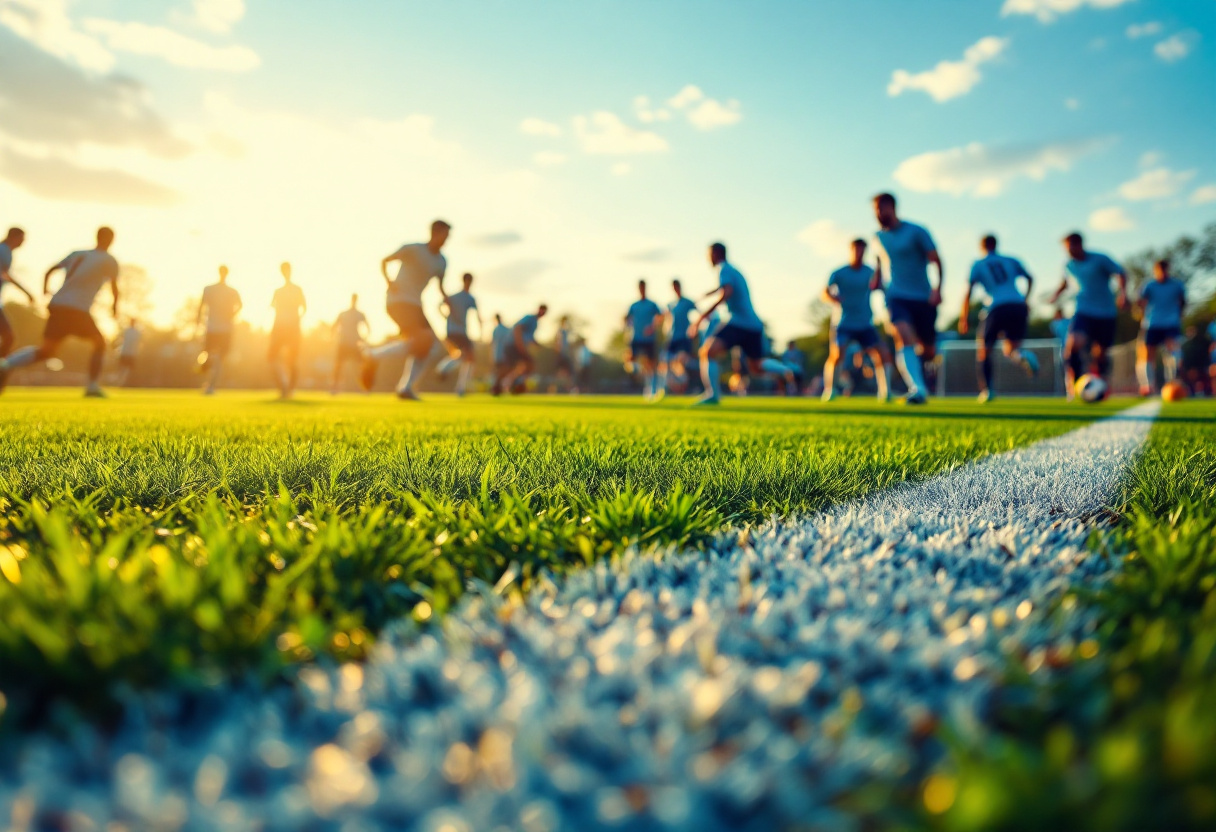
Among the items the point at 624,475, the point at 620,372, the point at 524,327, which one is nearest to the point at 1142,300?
the point at 524,327

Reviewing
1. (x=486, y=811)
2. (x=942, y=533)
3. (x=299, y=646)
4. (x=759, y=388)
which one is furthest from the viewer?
(x=759, y=388)

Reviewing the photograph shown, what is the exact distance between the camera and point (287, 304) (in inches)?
595

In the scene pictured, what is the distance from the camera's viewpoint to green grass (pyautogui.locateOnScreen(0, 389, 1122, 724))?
3.43 ft

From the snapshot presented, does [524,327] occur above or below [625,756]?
above

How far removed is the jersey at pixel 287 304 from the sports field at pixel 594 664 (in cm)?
1376

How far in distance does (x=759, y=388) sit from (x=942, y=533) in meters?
43.5

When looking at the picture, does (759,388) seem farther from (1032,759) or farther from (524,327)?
(1032,759)

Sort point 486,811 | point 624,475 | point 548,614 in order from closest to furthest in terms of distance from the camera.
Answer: point 486,811 → point 548,614 → point 624,475

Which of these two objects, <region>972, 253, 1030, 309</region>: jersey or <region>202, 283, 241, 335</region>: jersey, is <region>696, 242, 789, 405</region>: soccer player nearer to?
<region>972, 253, 1030, 309</region>: jersey

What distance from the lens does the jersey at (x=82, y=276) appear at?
11.2 m

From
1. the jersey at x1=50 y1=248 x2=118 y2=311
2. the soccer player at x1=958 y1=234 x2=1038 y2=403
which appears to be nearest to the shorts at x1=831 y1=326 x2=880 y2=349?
the soccer player at x1=958 y1=234 x2=1038 y2=403

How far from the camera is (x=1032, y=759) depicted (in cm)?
79

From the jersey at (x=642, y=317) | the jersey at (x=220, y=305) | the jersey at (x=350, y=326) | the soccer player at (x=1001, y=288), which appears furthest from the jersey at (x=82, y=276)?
the soccer player at (x=1001, y=288)

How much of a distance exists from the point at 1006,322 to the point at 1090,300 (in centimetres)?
121
